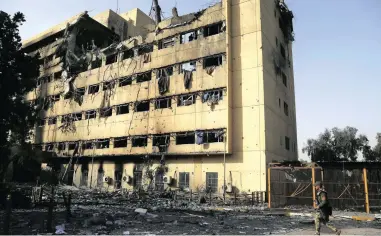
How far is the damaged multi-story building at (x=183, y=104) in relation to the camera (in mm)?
23656

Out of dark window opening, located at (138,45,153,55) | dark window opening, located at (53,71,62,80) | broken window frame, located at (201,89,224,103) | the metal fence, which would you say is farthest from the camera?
dark window opening, located at (53,71,62,80)

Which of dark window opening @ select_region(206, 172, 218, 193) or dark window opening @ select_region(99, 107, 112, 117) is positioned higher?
dark window opening @ select_region(99, 107, 112, 117)

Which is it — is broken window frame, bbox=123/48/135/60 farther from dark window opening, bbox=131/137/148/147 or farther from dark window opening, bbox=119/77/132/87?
dark window opening, bbox=131/137/148/147

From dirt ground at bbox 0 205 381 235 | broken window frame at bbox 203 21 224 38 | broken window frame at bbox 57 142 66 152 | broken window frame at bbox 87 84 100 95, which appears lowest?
dirt ground at bbox 0 205 381 235

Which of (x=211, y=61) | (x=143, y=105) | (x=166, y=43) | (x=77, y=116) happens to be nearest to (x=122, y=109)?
(x=143, y=105)

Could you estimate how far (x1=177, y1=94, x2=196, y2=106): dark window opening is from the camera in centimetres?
2573

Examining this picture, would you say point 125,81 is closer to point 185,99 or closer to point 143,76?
point 143,76

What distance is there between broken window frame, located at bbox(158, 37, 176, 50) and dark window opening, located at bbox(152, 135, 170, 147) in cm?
832

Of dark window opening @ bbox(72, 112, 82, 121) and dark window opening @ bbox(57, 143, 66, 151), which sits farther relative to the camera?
dark window opening @ bbox(57, 143, 66, 151)

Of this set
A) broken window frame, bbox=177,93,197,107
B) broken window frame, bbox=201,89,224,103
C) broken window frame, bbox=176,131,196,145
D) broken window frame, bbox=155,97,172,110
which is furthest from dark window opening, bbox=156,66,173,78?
broken window frame, bbox=176,131,196,145

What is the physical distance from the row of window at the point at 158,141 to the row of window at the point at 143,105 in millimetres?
2527

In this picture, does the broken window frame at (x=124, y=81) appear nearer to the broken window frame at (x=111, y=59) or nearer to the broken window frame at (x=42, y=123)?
the broken window frame at (x=111, y=59)

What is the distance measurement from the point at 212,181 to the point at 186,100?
700 cm

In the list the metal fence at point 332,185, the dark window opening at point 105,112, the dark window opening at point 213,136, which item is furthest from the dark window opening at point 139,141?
the metal fence at point 332,185
